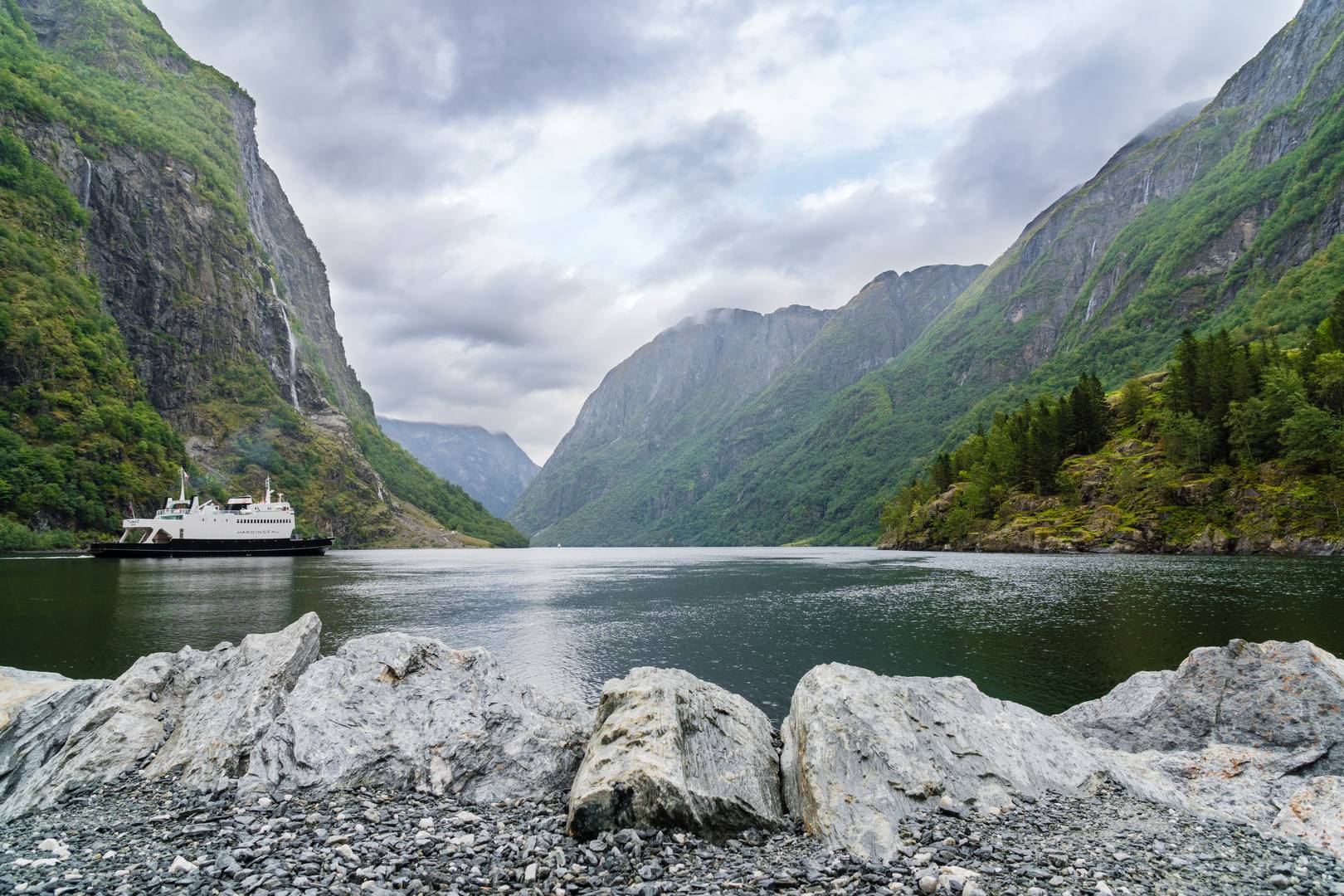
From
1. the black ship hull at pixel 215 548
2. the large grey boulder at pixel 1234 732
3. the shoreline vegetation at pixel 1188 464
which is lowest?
the black ship hull at pixel 215 548

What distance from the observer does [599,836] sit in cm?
1165

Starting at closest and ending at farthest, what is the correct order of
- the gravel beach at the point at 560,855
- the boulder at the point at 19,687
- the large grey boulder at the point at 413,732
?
the gravel beach at the point at 560,855, the large grey boulder at the point at 413,732, the boulder at the point at 19,687

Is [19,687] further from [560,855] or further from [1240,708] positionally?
[1240,708]

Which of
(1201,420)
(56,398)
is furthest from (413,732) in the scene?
(56,398)

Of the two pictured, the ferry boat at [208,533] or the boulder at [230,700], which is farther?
the ferry boat at [208,533]

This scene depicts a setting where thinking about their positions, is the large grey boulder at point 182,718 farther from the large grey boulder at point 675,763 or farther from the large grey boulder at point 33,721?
the large grey boulder at point 675,763

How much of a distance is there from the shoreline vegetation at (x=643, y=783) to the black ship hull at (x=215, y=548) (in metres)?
143

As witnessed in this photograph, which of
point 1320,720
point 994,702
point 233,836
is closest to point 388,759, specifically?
point 233,836

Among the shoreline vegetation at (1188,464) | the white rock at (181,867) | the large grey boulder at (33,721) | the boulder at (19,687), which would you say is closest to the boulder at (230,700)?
the large grey boulder at (33,721)

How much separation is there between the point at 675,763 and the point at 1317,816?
13.1 m

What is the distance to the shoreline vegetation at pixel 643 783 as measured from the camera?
10.4 meters

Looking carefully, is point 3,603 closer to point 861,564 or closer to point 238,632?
point 238,632

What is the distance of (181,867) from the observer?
33.7 ft

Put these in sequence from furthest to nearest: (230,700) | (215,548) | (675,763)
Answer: (215,548) → (230,700) → (675,763)
